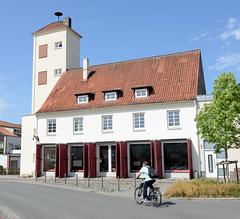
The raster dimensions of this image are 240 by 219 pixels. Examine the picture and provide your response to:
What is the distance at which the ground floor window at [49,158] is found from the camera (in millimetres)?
29000

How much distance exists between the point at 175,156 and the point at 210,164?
2.87 meters

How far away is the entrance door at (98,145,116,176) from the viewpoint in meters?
26.5

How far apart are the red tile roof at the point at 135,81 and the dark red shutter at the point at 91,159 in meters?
3.82

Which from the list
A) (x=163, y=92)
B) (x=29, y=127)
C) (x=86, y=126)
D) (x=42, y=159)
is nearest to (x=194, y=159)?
(x=163, y=92)

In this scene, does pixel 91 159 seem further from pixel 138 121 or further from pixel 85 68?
pixel 85 68

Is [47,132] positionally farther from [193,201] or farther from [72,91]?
[193,201]

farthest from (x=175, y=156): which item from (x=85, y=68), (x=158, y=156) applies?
(x=85, y=68)

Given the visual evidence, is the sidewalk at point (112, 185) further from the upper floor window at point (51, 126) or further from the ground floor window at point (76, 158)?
the upper floor window at point (51, 126)

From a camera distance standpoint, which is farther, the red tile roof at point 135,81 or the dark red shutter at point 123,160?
the red tile roof at point 135,81

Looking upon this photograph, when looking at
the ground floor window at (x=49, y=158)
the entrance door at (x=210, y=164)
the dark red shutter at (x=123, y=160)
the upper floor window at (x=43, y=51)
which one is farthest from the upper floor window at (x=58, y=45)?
the entrance door at (x=210, y=164)

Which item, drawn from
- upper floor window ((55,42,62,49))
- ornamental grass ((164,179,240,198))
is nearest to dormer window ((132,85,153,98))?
ornamental grass ((164,179,240,198))

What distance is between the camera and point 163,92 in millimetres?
25781

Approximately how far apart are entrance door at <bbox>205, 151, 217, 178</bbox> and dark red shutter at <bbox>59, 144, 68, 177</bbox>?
42.5ft

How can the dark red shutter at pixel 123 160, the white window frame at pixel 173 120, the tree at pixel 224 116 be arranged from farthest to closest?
1. the dark red shutter at pixel 123 160
2. the white window frame at pixel 173 120
3. the tree at pixel 224 116
